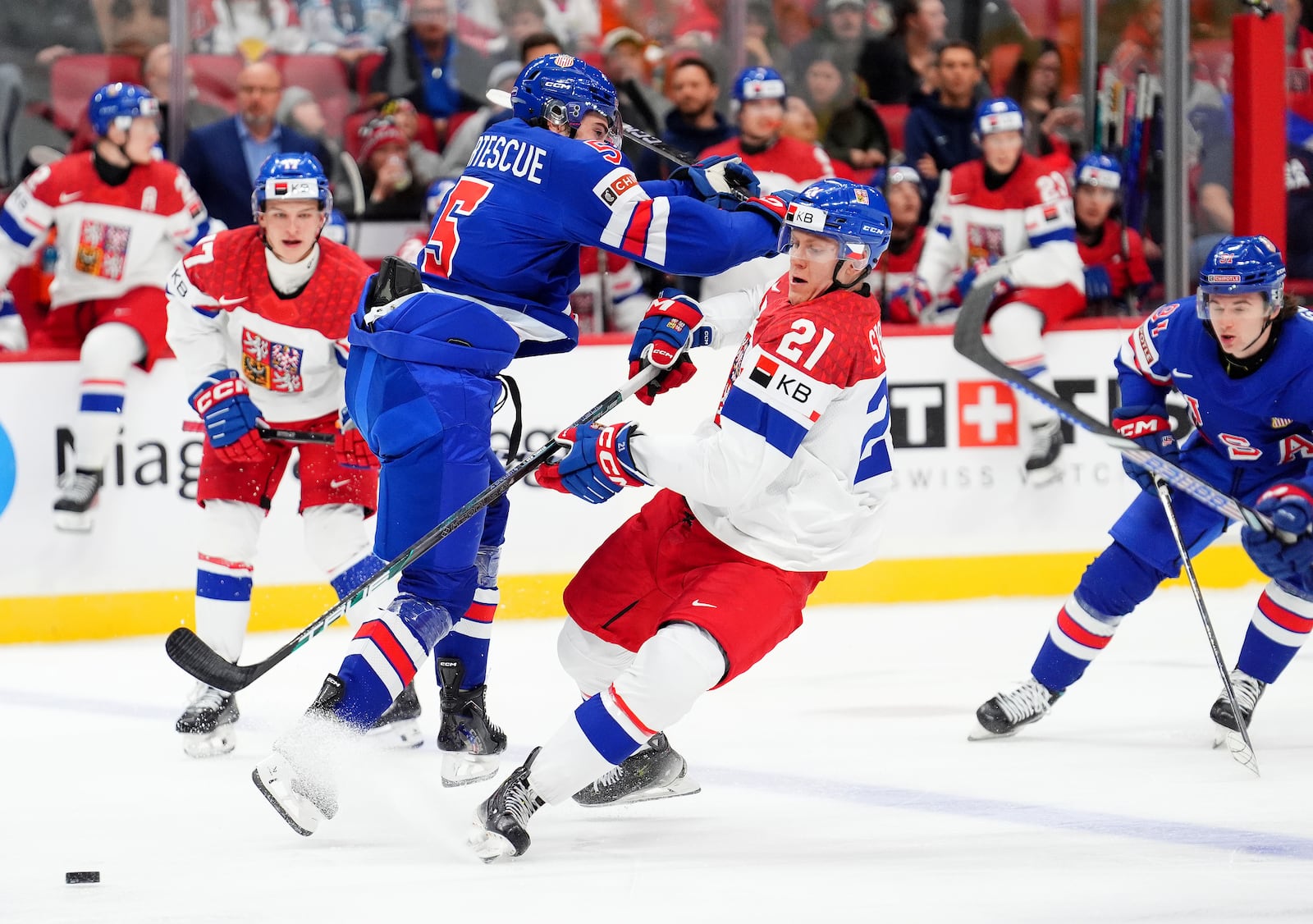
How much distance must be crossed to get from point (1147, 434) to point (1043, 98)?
302cm

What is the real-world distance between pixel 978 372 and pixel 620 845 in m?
3.20

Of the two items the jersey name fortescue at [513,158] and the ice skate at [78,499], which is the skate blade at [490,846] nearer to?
the jersey name fortescue at [513,158]

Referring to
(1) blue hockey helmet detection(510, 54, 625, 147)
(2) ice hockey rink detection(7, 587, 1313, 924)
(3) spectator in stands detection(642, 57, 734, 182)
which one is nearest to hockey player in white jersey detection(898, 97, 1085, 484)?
(3) spectator in stands detection(642, 57, 734, 182)

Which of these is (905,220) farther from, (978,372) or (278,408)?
(278,408)

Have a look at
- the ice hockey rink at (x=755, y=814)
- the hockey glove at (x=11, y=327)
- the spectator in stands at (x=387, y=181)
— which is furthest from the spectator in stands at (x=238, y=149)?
the ice hockey rink at (x=755, y=814)

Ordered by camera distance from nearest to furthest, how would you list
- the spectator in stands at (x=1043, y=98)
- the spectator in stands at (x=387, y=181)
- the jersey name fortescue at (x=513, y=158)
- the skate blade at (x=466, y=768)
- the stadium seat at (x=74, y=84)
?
the jersey name fortescue at (x=513, y=158), the skate blade at (x=466, y=768), the stadium seat at (x=74, y=84), the spectator in stands at (x=387, y=181), the spectator in stands at (x=1043, y=98)

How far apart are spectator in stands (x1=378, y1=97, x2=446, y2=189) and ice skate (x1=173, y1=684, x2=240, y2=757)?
8.64ft

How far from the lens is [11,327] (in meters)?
5.66

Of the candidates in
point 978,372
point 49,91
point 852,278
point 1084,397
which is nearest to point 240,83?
point 49,91

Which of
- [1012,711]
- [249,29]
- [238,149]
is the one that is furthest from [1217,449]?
[249,29]

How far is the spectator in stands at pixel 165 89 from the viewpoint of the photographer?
5871 millimetres

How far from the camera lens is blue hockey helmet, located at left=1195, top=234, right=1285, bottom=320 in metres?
3.56

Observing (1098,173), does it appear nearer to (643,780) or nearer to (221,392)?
(221,392)

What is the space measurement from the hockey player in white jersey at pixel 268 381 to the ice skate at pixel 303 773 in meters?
1.02
